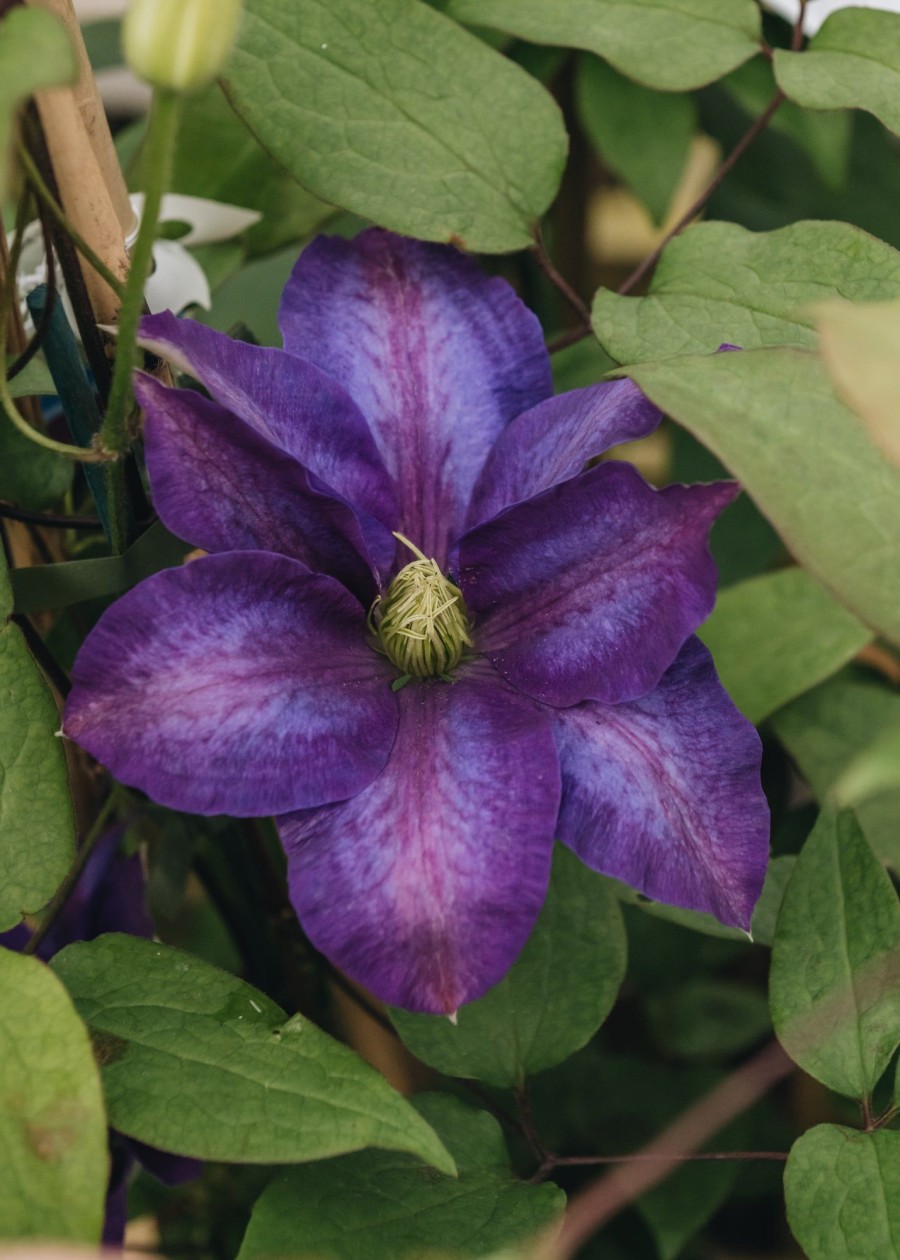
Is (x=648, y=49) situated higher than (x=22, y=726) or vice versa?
(x=648, y=49)

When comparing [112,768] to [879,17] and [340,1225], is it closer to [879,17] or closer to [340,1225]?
[340,1225]

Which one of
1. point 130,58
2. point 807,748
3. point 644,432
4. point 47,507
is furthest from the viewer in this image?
point 807,748

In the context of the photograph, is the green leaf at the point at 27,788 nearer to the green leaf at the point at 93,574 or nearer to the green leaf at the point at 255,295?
the green leaf at the point at 93,574

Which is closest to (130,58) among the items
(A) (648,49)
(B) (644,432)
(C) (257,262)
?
(B) (644,432)

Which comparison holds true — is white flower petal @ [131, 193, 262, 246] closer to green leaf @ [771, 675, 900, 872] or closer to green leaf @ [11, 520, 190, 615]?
green leaf @ [11, 520, 190, 615]

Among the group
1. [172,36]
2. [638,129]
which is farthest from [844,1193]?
[638,129]
